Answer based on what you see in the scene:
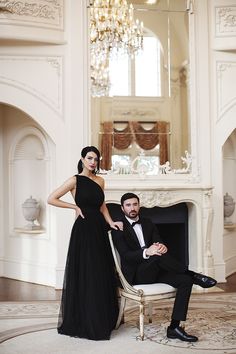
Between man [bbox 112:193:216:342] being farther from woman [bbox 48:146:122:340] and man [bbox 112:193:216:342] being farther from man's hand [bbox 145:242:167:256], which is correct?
woman [bbox 48:146:122:340]

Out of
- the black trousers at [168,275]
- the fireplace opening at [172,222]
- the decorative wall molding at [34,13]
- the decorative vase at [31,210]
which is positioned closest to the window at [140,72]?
the decorative wall molding at [34,13]

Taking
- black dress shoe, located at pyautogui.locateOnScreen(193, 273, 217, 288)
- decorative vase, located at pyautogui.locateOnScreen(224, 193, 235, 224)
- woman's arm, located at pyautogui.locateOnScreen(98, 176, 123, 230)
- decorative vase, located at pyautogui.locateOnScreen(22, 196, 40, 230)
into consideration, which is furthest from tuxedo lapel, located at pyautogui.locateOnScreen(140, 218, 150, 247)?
decorative vase, located at pyautogui.locateOnScreen(224, 193, 235, 224)

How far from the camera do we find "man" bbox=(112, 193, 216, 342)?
172 inches

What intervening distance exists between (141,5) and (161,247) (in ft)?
13.9

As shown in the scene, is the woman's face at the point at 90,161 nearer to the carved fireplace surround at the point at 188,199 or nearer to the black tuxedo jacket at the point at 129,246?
the black tuxedo jacket at the point at 129,246

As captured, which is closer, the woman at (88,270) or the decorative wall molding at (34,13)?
A: the woman at (88,270)

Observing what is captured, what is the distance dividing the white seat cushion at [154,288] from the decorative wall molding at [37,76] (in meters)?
3.33

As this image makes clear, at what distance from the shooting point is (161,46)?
7.49 meters

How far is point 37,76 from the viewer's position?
279 inches

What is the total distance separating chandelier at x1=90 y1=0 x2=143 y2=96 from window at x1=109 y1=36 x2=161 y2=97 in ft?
0.28

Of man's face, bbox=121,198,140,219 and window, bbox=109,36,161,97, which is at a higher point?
window, bbox=109,36,161,97

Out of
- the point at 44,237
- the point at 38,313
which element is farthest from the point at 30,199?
the point at 38,313

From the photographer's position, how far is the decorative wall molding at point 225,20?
24.0 feet

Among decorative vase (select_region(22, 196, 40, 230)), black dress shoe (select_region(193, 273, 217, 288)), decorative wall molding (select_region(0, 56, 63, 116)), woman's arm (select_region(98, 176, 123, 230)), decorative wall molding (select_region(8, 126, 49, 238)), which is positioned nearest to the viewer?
black dress shoe (select_region(193, 273, 217, 288))
